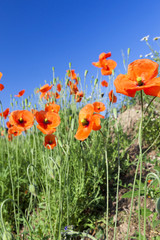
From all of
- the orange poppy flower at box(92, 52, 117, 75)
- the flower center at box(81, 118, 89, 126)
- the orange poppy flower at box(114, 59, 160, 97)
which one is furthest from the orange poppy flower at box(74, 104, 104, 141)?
the orange poppy flower at box(92, 52, 117, 75)

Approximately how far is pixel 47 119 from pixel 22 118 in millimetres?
272

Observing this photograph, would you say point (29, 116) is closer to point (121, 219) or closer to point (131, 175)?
point (121, 219)

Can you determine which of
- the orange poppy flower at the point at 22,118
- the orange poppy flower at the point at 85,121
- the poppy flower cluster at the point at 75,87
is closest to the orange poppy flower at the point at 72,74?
the poppy flower cluster at the point at 75,87

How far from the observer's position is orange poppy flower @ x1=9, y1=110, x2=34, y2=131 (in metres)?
1.87

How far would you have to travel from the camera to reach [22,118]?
190 centimetres

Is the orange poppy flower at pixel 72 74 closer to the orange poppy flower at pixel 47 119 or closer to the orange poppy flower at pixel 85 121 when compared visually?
the orange poppy flower at pixel 47 119

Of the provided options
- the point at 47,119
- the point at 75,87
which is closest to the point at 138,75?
the point at 47,119

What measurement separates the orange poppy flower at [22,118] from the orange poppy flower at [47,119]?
0.13 meters

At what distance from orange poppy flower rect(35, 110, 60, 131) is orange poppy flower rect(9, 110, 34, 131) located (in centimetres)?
13

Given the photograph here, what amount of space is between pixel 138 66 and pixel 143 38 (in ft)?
10.1

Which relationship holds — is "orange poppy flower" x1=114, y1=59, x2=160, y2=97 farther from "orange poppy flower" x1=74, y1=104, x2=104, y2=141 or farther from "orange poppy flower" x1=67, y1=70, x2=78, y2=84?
"orange poppy flower" x1=67, y1=70, x2=78, y2=84

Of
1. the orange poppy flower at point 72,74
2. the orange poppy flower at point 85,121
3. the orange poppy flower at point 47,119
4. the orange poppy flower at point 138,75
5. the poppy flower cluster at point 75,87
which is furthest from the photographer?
the poppy flower cluster at point 75,87

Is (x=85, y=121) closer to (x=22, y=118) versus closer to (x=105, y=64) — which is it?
(x=22, y=118)

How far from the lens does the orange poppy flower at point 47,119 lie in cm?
173
